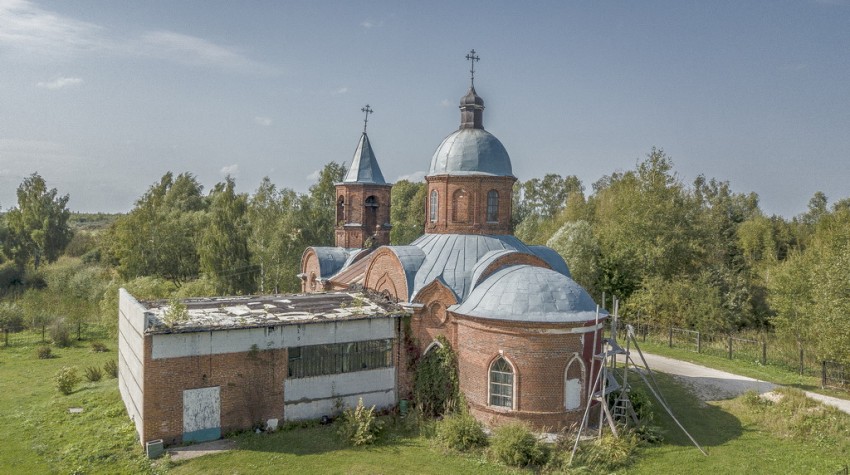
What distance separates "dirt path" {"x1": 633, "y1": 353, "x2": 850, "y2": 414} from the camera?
19334mm

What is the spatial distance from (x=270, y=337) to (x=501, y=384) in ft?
23.1

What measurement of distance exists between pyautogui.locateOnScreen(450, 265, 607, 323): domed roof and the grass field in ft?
13.1

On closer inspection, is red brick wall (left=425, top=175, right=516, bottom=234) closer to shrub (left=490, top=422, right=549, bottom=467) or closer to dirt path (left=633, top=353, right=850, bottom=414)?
shrub (left=490, top=422, right=549, bottom=467)

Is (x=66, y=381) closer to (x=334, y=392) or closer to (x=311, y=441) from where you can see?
(x=334, y=392)

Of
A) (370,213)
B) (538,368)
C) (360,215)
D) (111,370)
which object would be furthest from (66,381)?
(538,368)

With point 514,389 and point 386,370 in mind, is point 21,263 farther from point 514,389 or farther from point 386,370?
point 514,389

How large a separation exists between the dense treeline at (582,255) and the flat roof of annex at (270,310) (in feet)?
32.0

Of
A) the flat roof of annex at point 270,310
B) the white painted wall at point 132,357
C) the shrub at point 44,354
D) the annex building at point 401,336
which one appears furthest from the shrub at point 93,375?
the flat roof of annex at point 270,310

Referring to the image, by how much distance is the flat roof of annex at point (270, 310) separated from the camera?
15172 mm

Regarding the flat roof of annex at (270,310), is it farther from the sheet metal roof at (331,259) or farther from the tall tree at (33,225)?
the tall tree at (33,225)

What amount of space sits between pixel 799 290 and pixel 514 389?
759 inches

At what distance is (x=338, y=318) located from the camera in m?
16.8

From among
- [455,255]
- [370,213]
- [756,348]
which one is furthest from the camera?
[370,213]

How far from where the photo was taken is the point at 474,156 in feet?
66.4
